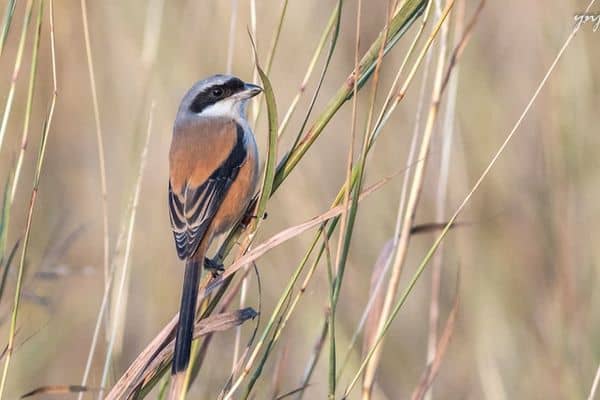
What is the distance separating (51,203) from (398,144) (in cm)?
191

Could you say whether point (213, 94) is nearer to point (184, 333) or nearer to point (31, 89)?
point (31, 89)

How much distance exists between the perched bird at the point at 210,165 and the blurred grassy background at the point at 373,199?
1.27 feet

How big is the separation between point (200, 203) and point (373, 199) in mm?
1709

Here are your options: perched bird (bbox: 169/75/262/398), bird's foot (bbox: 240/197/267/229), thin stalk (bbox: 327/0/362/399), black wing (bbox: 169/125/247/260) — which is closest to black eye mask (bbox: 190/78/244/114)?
perched bird (bbox: 169/75/262/398)

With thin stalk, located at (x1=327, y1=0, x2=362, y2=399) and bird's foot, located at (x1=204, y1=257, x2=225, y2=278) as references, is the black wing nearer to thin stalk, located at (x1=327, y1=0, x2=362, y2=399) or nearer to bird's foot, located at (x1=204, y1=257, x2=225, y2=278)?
bird's foot, located at (x1=204, y1=257, x2=225, y2=278)

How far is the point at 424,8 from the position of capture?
213 cm

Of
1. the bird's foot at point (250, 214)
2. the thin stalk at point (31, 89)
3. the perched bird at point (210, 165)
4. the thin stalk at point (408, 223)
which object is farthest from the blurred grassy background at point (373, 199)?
the thin stalk at point (31, 89)

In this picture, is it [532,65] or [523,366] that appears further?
[532,65]

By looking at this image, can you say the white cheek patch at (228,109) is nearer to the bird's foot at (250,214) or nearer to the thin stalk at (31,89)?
the bird's foot at (250,214)

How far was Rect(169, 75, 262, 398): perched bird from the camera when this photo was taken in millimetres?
3041

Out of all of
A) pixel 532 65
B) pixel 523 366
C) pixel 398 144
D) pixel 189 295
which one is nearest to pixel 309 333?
pixel 523 366

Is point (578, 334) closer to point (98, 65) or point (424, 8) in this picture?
point (424, 8)

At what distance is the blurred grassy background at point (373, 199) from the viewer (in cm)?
387

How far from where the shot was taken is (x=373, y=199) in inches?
185
